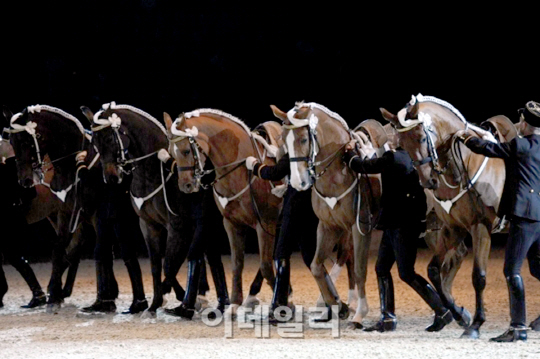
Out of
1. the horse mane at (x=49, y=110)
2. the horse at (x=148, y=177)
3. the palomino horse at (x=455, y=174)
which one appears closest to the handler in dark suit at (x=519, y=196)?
the palomino horse at (x=455, y=174)

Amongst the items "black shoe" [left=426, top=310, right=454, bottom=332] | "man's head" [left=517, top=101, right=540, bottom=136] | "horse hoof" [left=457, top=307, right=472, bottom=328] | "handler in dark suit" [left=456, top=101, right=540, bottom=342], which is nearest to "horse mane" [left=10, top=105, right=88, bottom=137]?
"black shoe" [left=426, top=310, right=454, bottom=332]

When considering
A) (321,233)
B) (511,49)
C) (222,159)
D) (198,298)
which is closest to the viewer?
(321,233)

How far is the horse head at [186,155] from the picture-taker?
25.7ft

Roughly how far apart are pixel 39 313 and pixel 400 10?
7.33m

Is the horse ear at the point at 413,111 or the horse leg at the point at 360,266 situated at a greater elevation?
the horse ear at the point at 413,111

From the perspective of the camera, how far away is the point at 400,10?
1368 cm

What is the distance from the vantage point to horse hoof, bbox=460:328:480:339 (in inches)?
265

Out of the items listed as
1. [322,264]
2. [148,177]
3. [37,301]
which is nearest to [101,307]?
[37,301]

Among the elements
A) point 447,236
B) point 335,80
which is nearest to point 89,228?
point 447,236

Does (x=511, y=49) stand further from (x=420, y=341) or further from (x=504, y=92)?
(x=420, y=341)

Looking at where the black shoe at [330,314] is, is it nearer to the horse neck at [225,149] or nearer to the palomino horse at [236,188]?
the palomino horse at [236,188]

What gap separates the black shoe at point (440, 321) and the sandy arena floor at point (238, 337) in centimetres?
8

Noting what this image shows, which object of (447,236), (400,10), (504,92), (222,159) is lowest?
(447,236)

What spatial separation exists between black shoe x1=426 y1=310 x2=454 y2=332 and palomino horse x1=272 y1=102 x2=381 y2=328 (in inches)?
22.4
